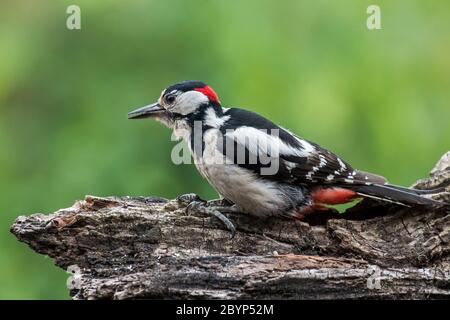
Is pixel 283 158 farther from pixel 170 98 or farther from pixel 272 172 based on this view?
pixel 170 98

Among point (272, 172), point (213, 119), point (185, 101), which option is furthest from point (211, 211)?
point (185, 101)

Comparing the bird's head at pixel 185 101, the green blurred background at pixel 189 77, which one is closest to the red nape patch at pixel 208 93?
the bird's head at pixel 185 101

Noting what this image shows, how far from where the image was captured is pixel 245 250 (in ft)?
14.5

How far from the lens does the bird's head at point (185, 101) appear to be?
198 inches

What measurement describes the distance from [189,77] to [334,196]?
5.57 feet

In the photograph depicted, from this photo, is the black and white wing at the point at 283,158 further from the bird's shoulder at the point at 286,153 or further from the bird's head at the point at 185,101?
the bird's head at the point at 185,101

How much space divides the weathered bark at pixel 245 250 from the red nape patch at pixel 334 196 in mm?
89

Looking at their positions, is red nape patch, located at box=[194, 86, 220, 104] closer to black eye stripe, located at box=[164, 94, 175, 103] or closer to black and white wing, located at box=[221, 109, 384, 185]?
black eye stripe, located at box=[164, 94, 175, 103]

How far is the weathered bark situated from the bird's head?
0.66 m

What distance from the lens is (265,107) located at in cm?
538

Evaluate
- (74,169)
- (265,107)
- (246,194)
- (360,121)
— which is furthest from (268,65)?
(74,169)
